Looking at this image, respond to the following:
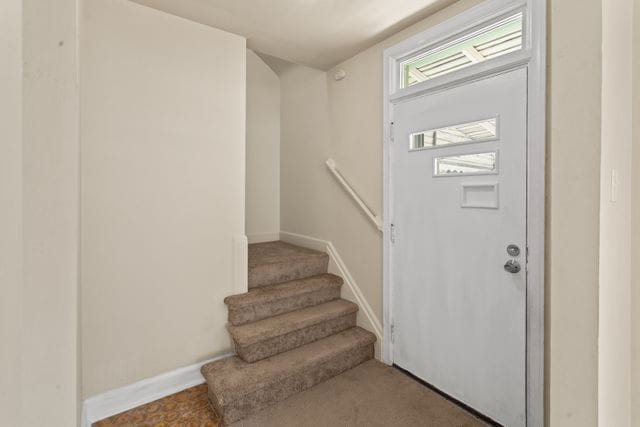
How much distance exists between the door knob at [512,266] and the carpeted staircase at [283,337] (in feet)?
3.94

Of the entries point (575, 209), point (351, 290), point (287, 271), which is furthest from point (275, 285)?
point (575, 209)

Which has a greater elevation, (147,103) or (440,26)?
(440,26)

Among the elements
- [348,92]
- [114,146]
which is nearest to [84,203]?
[114,146]

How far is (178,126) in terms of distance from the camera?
2.01 meters

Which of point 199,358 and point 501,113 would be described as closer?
point 501,113

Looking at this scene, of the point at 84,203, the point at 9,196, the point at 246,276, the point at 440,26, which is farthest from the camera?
the point at 246,276

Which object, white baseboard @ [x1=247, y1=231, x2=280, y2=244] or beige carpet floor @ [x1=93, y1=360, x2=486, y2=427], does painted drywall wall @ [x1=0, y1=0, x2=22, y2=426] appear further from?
white baseboard @ [x1=247, y1=231, x2=280, y2=244]

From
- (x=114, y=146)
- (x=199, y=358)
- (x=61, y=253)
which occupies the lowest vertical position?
(x=199, y=358)

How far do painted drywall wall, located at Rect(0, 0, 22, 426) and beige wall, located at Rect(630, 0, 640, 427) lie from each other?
1.75 m

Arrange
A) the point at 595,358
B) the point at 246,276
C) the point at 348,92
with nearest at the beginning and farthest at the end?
the point at 595,358 → the point at 246,276 → the point at 348,92

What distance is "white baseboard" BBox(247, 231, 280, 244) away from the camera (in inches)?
138

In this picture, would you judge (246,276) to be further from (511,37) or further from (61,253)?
(511,37)

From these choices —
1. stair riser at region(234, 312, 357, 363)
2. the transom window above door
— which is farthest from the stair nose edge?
the transom window above door

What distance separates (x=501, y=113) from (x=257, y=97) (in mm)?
2660
